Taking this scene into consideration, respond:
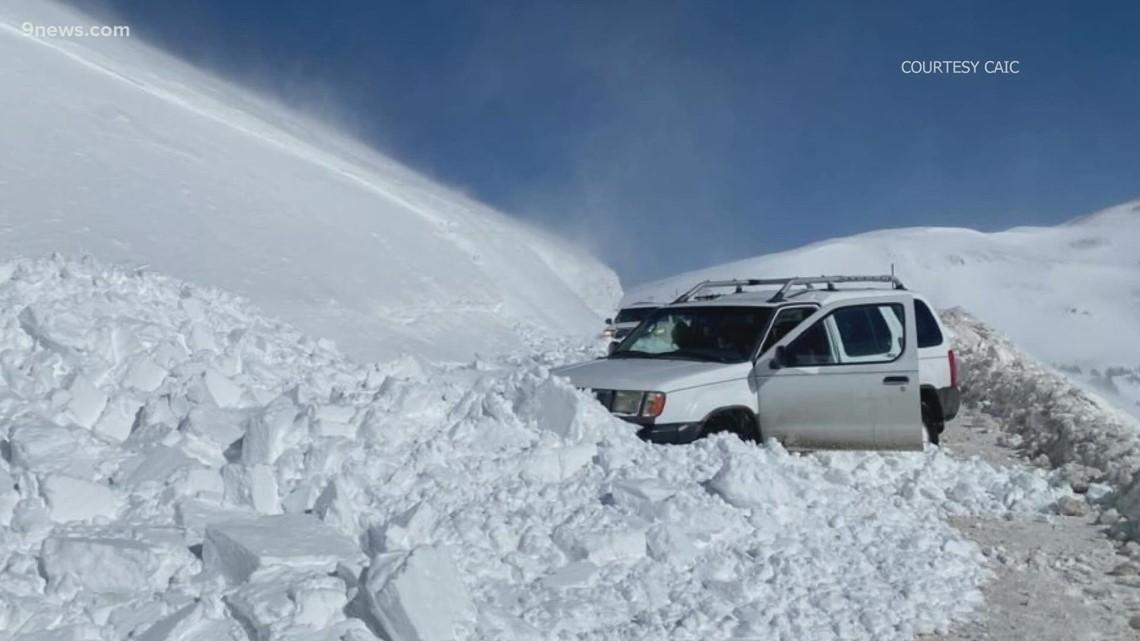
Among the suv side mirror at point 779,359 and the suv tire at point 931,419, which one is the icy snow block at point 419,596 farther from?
the suv tire at point 931,419

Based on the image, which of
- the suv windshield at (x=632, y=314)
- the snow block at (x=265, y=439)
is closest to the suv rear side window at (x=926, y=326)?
the snow block at (x=265, y=439)

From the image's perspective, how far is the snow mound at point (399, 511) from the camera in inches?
172

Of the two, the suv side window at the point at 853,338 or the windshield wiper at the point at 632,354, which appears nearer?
the suv side window at the point at 853,338

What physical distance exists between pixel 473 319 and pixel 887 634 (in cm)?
1236

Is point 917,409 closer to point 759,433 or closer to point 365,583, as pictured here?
point 759,433

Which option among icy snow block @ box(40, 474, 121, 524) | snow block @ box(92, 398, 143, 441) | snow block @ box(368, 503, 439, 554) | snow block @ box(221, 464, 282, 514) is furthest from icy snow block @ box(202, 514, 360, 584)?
snow block @ box(92, 398, 143, 441)

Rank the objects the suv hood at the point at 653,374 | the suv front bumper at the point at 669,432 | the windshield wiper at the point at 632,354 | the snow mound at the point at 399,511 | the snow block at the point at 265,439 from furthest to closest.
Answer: the windshield wiper at the point at 632,354, the suv hood at the point at 653,374, the suv front bumper at the point at 669,432, the snow block at the point at 265,439, the snow mound at the point at 399,511

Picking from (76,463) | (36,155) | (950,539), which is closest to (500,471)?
(76,463)

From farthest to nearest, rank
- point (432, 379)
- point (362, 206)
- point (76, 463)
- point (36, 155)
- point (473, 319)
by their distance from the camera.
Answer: point (362, 206)
point (473, 319)
point (36, 155)
point (432, 379)
point (76, 463)

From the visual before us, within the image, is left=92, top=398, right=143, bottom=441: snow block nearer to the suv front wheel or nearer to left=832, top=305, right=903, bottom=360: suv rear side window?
the suv front wheel

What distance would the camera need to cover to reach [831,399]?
7.81 m

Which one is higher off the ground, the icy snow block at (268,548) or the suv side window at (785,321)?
the suv side window at (785,321)

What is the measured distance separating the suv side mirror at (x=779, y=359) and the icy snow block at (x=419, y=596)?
385 cm

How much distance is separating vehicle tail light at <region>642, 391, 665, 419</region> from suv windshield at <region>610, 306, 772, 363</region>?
2.63 feet
